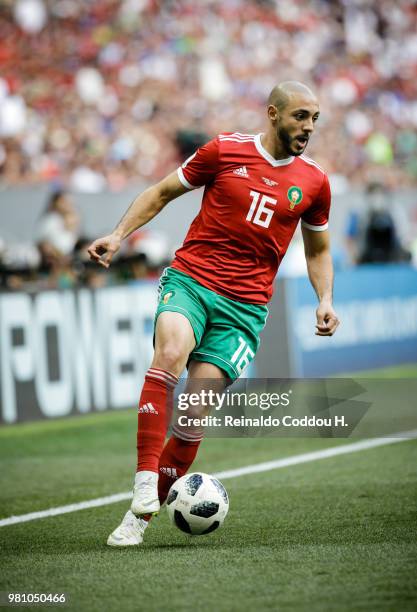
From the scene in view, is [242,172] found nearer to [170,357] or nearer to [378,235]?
[170,357]

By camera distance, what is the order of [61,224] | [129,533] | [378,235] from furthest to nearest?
[378,235], [61,224], [129,533]

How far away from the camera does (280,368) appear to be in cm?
1267

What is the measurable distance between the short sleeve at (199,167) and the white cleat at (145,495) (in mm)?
1479

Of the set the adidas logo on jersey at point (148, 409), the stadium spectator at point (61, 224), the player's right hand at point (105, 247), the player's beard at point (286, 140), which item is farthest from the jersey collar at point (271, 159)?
the stadium spectator at point (61, 224)

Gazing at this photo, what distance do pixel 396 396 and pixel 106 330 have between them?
4638 mm

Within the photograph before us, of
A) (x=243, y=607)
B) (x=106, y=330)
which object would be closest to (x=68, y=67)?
(x=106, y=330)

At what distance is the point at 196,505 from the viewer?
17.5ft

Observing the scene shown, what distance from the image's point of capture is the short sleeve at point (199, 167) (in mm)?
5637

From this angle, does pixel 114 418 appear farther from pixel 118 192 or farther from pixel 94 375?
pixel 118 192

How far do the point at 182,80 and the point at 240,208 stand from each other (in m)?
14.7

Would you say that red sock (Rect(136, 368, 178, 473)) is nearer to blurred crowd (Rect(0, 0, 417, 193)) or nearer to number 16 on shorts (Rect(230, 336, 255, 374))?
number 16 on shorts (Rect(230, 336, 255, 374))

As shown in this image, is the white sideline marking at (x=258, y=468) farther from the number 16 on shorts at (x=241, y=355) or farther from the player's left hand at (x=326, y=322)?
the player's left hand at (x=326, y=322)

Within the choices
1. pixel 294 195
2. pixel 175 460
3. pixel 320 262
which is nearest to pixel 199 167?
pixel 294 195

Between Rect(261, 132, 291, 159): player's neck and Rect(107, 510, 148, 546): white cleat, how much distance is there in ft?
6.33
